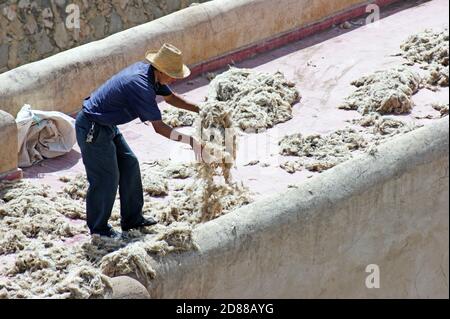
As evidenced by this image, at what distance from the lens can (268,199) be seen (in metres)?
10.5

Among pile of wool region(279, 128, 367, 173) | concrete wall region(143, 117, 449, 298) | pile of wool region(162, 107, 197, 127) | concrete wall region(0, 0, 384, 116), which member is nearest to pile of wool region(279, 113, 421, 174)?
pile of wool region(279, 128, 367, 173)

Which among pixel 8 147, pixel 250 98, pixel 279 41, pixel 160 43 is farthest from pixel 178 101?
pixel 279 41

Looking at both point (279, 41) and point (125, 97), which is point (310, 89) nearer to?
point (279, 41)

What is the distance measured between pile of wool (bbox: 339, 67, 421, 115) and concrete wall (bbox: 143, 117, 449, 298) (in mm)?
1192

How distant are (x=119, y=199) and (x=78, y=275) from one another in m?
1.64

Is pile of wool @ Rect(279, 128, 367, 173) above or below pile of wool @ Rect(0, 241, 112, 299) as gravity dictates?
above

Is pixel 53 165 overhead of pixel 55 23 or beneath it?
beneath

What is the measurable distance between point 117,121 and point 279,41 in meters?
4.22

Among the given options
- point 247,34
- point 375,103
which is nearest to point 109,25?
point 247,34

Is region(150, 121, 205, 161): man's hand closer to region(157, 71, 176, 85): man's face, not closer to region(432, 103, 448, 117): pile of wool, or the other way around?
region(157, 71, 176, 85): man's face

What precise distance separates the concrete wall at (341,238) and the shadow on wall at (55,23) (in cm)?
629

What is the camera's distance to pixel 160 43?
13305 mm

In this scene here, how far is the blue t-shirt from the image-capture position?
405 inches

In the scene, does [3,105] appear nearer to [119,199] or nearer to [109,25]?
[119,199]
